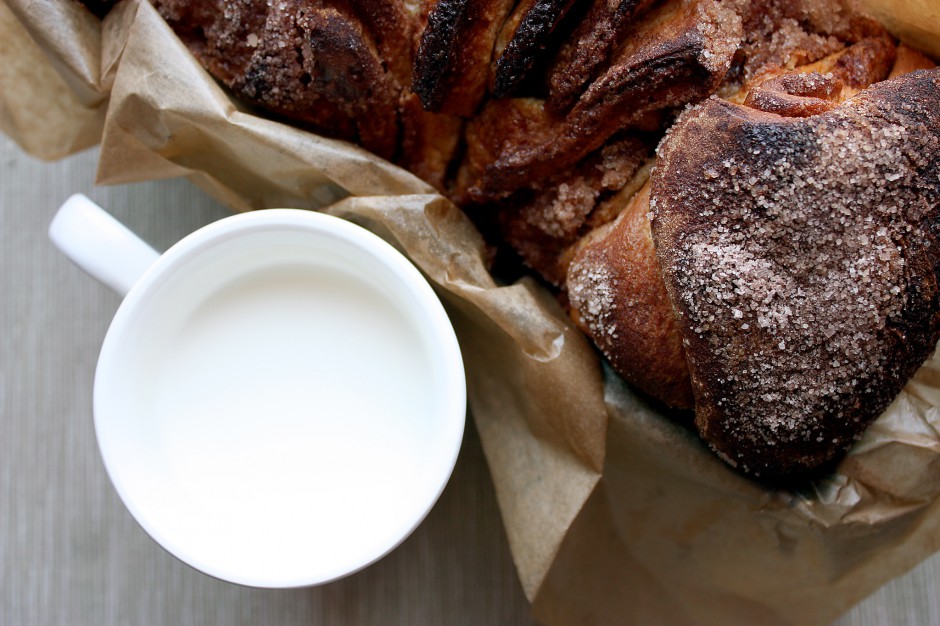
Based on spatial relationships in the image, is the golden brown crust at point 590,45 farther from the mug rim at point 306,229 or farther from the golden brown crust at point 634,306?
the mug rim at point 306,229

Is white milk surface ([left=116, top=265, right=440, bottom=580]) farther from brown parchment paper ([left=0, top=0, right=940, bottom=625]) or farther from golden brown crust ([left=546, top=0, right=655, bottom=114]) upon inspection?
golden brown crust ([left=546, top=0, right=655, bottom=114])

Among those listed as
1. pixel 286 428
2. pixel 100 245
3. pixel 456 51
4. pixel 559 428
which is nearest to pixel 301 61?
pixel 456 51

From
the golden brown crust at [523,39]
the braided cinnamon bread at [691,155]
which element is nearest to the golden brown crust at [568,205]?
the braided cinnamon bread at [691,155]

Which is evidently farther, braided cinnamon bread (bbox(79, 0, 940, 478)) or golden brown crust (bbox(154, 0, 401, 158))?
golden brown crust (bbox(154, 0, 401, 158))

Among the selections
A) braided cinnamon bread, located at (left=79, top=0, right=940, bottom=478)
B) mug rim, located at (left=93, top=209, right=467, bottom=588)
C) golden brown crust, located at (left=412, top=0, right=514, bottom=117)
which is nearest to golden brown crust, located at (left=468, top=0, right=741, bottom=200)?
braided cinnamon bread, located at (left=79, top=0, right=940, bottom=478)

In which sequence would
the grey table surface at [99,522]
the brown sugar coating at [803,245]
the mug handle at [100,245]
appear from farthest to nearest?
the grey table surface at [99,522], the mug handle at [100,245], the brown sugar coating at [803,245]
